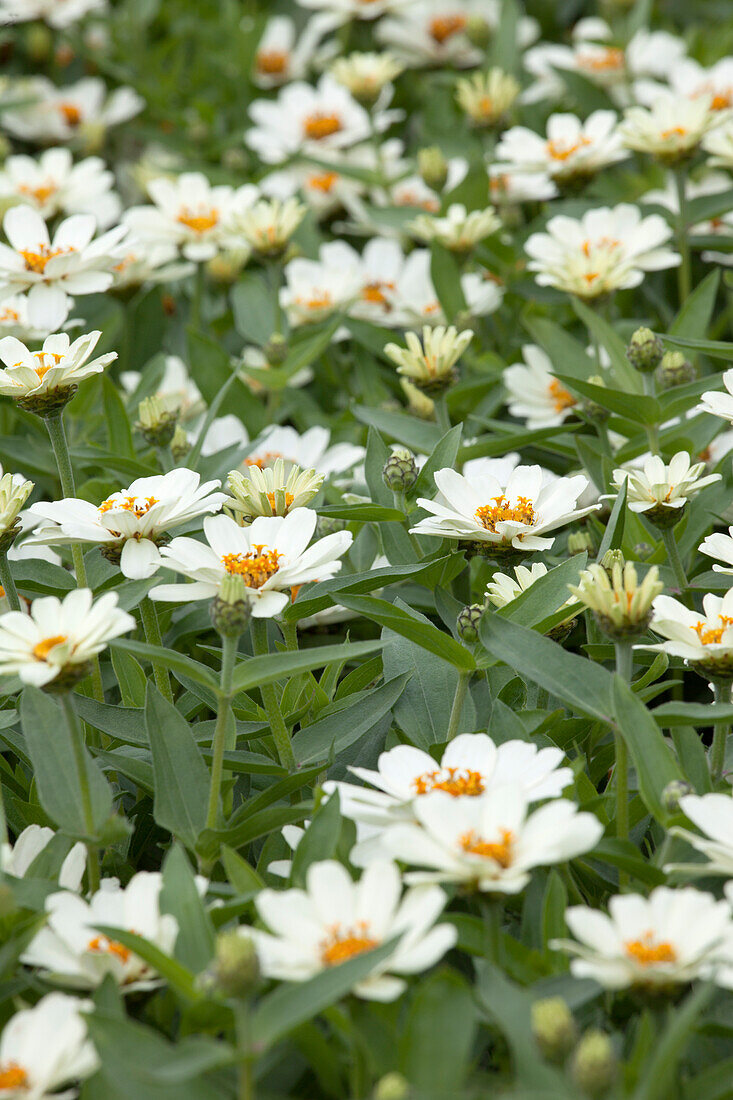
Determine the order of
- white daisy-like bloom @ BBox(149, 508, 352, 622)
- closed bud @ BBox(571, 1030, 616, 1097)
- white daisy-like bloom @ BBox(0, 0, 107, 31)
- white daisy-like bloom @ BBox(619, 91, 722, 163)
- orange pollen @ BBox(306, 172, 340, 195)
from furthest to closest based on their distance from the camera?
white daisy-like bloom @ BBox(0, 0, 107, 31) → orange pollen @ BBox(306, 172, 340, 195) → white daisy-like bloom @ BBox(619, 91, 722, 163) → white daisy-like bloom @ BBox(149, 508, 352, 622) → closed bud @ BBox(571, 1030, 616, 1097)

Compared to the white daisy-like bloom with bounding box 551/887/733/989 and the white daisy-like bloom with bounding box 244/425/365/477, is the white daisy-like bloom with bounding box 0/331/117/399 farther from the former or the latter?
the white daisy-like bloom with bounding box 551/887/733/989

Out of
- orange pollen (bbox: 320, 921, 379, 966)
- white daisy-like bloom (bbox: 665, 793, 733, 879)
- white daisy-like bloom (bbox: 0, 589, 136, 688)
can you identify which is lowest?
white daisy-like bloom (bbox: 665, 793, 733, 879)

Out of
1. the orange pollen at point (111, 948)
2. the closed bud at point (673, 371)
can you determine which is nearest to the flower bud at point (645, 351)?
the closed bud at point (673, 371)

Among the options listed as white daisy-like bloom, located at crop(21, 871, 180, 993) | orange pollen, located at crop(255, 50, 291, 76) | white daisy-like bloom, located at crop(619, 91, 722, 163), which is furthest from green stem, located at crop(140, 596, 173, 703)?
orange pollen, located at crop(255, 50, 291, 76)

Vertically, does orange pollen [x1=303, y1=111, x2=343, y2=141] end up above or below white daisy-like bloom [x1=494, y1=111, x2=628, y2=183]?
below

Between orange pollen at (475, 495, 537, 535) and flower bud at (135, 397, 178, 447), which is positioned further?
flower bud at (135, 397, 178, 447)

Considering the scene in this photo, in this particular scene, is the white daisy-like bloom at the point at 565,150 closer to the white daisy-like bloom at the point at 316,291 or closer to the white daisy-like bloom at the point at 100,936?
the white daisy-like bloom at the point at 316,291

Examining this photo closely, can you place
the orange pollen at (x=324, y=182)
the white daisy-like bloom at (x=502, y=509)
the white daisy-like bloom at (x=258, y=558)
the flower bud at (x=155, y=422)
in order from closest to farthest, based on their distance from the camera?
the white daisy-like bloom at (x=258, y=558) < the white daisy-like bloom at (x=502, y=509) < the flower bud at (x=155, y=422) < the orange pollen at (x=324, y=182)
